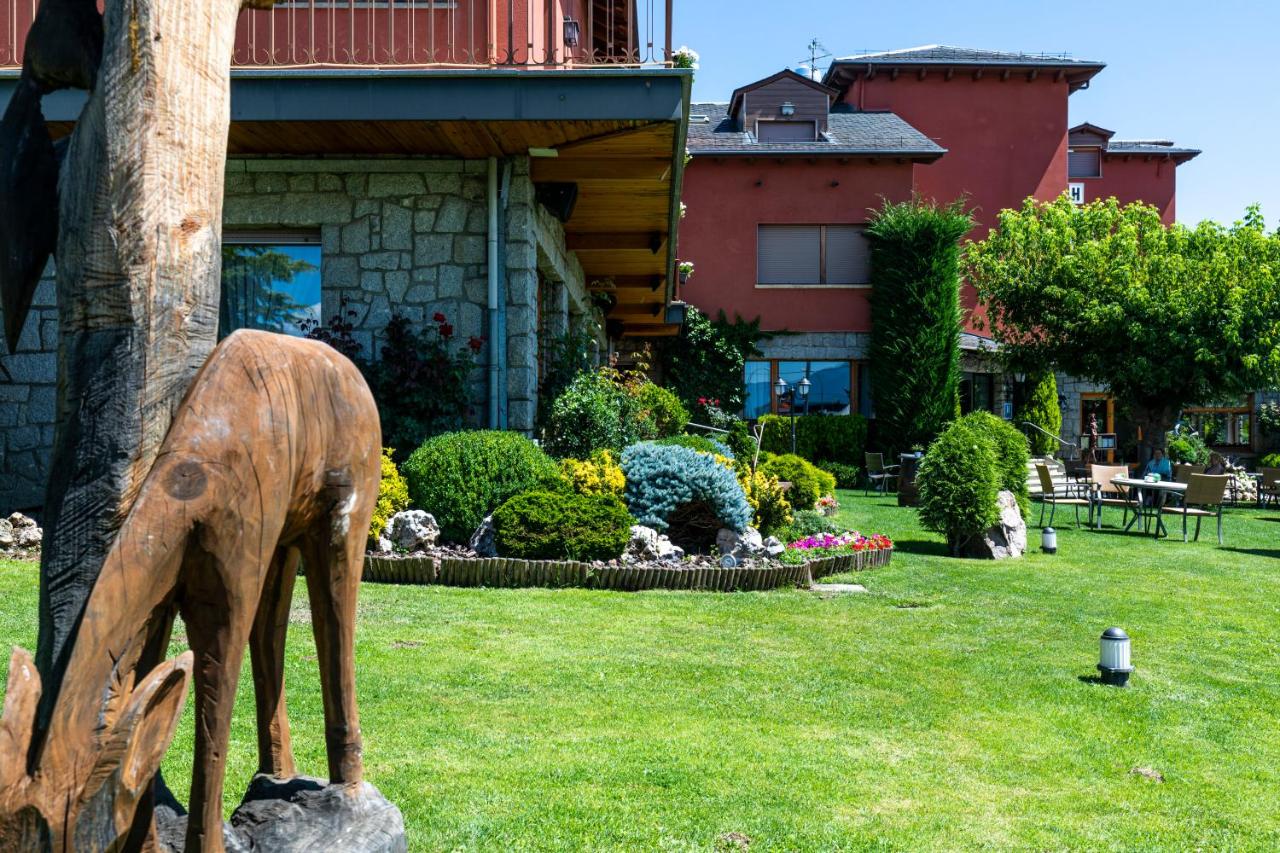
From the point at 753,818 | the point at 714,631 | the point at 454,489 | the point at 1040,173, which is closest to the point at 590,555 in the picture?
the point at 454,489

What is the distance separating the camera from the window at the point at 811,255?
26.1m

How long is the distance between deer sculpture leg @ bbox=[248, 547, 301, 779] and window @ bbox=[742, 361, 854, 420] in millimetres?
23238

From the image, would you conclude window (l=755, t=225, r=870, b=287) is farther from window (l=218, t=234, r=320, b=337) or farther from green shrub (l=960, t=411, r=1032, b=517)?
window (l=218, t=234, r=320, b=337)

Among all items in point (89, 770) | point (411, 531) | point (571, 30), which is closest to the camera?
point (89, 770)

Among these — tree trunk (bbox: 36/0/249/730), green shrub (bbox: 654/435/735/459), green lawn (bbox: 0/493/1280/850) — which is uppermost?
tree trunk (bbox: 36/0/249/730)

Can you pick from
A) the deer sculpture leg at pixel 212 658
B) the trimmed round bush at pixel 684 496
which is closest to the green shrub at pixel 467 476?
the trimmed round bush at pixel 684 496

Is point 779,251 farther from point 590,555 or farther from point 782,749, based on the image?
point 782,749

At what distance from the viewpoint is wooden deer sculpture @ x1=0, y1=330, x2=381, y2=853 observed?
1.76m

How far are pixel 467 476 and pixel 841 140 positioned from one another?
→ 19.8 metres

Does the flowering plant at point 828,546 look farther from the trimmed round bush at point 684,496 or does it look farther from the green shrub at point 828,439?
the green shrub at point 828,439

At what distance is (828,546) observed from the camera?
10289 millimetres

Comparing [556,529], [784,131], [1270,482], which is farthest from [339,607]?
[784,131]

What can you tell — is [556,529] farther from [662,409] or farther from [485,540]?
[662,409]

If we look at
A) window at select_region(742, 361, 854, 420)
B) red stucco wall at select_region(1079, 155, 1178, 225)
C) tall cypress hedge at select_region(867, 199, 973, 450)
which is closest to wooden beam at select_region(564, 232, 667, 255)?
tall cypress hedge at select_region(867, 199, 973, 450)
